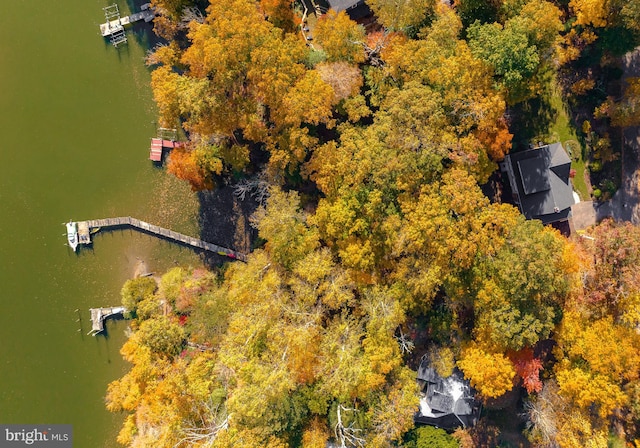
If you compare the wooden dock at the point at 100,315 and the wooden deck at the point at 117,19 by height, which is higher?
the wooden deck at the point at 117,19

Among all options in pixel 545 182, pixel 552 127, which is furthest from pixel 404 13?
pixel 545 182

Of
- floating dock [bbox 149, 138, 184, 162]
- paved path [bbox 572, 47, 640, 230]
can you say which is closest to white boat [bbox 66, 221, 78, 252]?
floating dock [bbox 149, 138, 184, 162]

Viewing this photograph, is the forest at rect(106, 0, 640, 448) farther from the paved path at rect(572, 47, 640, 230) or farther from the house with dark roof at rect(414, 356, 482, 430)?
the paved path at rect(572, 47, 640, 230)

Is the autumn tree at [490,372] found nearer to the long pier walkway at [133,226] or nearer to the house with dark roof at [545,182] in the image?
the house with dark roof at [545,182]

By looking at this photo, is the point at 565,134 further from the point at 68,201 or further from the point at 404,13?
the point at 68,201

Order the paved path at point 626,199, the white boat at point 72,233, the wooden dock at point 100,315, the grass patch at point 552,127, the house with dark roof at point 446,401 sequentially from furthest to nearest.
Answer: the white boat at point 72,233 < the wooden dock at point 100,315 < the grass patch at point 552,127 < the paved path at point 626,199 < the house with dark roof at point 446,401

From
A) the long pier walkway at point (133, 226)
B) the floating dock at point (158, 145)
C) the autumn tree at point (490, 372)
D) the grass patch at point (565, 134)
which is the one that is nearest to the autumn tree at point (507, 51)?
the grass patch at point (565, 134)
